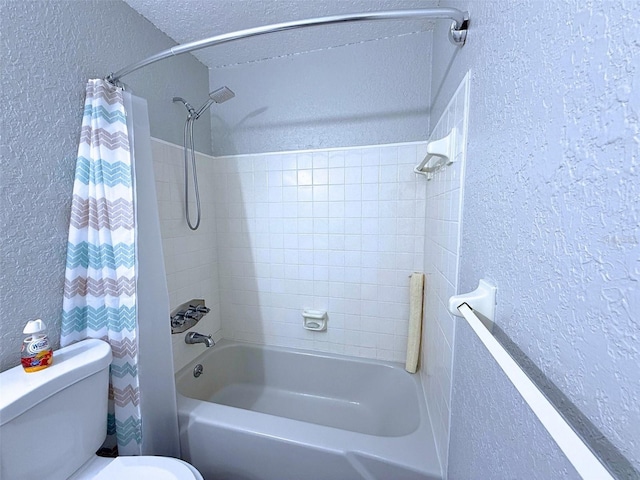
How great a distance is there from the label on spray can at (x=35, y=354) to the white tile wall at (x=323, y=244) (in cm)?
107

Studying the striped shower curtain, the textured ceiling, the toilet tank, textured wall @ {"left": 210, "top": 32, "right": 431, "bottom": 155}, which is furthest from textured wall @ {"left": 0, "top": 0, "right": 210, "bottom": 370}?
textured wall @ {"left": 210, "top": 32, "right": 431, "bottom": 155}

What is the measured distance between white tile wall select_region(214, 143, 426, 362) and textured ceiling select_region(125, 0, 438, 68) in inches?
23.8

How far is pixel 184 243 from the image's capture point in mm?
1525

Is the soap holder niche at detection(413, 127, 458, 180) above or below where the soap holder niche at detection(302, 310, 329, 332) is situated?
above

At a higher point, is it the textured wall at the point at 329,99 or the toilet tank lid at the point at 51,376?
the textured wall at the point at 329,99

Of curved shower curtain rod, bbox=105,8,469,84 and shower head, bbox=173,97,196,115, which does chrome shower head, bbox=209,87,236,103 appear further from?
curved shower curtain rod, bbox=105,8,469,84

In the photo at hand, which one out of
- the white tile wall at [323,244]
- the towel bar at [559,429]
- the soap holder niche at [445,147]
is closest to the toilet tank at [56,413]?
the white tile wall at [323,244]

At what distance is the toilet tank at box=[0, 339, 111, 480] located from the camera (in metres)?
0.65

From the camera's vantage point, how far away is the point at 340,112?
1.52 m

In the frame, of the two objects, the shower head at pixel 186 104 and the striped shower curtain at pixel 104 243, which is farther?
the shower head at pixel 186 104

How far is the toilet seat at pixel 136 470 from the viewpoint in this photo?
790 millimetres

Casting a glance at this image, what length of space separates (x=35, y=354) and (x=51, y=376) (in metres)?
0.08

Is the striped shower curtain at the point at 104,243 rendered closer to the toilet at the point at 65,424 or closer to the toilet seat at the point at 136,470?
the toilet at the point at 65,424

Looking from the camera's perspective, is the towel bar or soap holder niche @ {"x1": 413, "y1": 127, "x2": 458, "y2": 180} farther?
soap holder niche @ {"x1": 413, "y1": 127, "x2": 458, "y2": 180}
